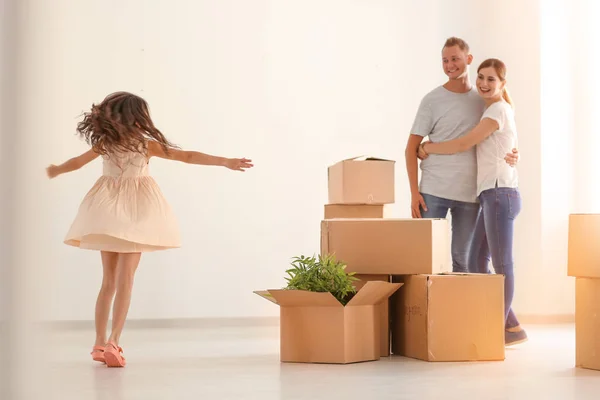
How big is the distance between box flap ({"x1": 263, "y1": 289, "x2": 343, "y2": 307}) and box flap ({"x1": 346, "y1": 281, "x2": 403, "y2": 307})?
0.25 feet

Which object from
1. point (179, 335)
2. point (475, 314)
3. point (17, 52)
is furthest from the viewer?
point (179, 335)

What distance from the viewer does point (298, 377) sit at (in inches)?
95.3

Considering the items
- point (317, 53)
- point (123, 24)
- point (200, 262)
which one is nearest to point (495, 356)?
A: point (200, 262)

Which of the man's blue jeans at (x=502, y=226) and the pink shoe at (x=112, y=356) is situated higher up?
the man's blue jeans at (x=502, y=226)

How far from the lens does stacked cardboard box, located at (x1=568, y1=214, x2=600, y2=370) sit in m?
2.57

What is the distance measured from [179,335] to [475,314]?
1660mm

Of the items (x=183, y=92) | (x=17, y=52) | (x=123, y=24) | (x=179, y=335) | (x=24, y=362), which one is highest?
(x=123, y=24)

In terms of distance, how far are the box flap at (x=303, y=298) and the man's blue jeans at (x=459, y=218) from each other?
0.77m

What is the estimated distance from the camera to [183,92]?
4.45m

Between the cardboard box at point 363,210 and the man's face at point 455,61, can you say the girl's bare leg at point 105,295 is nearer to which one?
the cardboard box at point 363,210

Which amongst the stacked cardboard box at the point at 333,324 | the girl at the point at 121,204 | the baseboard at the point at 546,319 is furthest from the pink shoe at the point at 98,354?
the baseboard at the point at 546,319

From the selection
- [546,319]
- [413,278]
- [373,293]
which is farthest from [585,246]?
[546,319]

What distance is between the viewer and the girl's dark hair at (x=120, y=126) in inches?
110

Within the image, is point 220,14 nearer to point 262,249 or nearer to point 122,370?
point 262,249
